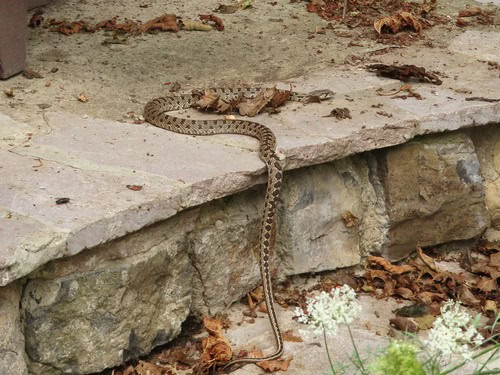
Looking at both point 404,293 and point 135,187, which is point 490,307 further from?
point 135,187

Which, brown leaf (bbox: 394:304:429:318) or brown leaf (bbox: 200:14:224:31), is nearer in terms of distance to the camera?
brown leaf (bbox: 394:304:429:318)

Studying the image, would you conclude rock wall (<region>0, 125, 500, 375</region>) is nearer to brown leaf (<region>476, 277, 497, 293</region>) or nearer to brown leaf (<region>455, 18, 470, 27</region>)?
brown leaf (<region>476, 277, 497, 293</region>)

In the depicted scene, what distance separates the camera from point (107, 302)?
5.54 m

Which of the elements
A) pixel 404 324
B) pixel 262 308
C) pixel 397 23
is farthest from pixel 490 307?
pixel 397 23

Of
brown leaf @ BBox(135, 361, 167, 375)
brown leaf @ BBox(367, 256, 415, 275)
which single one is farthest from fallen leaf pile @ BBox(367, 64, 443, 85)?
brown leaf @ BBox(135, 361, 167, 375)

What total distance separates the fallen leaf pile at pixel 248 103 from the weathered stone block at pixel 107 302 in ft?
4.56

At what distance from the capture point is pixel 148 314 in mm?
5863

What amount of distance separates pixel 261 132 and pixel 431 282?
1650mm

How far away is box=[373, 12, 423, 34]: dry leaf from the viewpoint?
8.79 metres

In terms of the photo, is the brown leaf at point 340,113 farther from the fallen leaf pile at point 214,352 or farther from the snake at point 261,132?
the fallen leaf pile at point 214,352

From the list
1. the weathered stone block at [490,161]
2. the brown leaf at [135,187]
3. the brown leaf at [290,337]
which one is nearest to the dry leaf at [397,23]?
the weathered stone block at [490,161]

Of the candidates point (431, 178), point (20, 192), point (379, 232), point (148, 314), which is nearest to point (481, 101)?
point (431, 178)

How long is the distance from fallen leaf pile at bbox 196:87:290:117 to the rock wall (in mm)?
666

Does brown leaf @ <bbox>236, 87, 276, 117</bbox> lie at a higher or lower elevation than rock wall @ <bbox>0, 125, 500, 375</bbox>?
higher
